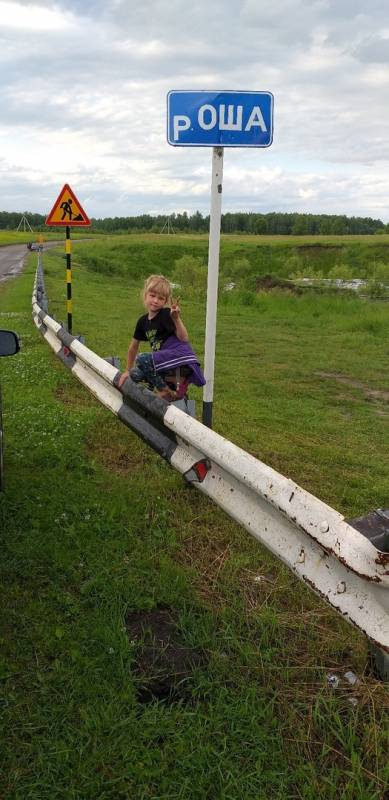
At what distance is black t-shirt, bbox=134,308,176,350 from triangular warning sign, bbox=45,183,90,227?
591 centimetres

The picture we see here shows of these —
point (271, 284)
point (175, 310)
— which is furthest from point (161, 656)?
point (271, 284)

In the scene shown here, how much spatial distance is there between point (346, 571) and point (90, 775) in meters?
1.06

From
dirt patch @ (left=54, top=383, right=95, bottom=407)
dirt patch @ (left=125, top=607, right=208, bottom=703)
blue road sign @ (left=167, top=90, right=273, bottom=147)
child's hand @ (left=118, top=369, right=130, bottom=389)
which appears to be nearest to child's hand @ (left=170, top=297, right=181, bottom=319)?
child's hand @ (left=118, top=369, right=130, bottom=389)

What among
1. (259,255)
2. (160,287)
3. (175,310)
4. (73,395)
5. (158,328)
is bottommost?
(73,395)

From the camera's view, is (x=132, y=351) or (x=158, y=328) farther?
(x=132, y=351)

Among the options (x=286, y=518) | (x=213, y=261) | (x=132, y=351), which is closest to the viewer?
(x=286, y=518)

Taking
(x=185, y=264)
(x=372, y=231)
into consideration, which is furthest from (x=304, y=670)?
(x=372, y=231)

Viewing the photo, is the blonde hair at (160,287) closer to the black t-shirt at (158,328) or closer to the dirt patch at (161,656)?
the black t-shirt at (158,328)

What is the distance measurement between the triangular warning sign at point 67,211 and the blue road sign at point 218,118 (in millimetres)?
6361

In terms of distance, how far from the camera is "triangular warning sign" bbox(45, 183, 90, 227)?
980cm

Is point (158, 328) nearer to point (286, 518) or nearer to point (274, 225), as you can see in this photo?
point (286, 518)

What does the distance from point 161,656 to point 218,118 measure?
312 cm

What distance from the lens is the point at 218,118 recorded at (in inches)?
149

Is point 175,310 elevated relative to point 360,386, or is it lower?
elevated
